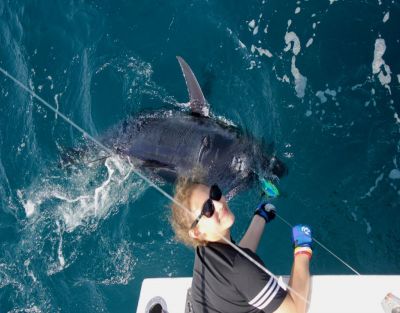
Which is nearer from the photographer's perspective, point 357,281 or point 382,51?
point 357,281

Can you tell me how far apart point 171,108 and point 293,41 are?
206cm

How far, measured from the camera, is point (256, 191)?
225 inches

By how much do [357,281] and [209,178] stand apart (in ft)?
7.70

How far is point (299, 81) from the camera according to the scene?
19.6 ft

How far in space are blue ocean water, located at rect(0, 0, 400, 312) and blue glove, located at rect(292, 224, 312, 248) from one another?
1.29 meters

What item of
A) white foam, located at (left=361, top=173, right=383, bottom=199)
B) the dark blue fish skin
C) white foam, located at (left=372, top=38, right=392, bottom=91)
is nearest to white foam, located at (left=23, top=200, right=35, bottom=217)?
the dark blue fish skin

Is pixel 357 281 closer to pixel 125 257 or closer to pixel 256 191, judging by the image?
pixel 256 191

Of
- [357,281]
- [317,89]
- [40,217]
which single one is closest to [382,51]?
[317,89]

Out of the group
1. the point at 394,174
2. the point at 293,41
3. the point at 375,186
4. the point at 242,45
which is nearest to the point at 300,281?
the point at 375,186

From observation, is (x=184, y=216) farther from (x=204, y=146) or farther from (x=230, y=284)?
(x=204, y=146)

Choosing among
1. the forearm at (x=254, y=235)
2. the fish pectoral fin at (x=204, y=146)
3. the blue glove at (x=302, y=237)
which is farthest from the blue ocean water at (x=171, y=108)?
the blue glove at (x=302, y=237)

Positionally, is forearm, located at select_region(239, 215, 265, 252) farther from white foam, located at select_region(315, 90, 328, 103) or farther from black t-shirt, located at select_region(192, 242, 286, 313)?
white foam, located at select_region(315, 90, 328, 103)

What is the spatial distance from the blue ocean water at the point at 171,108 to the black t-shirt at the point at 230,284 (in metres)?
2.15

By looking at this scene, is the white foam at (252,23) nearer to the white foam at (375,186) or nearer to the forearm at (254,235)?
the white foam at (375,186)
